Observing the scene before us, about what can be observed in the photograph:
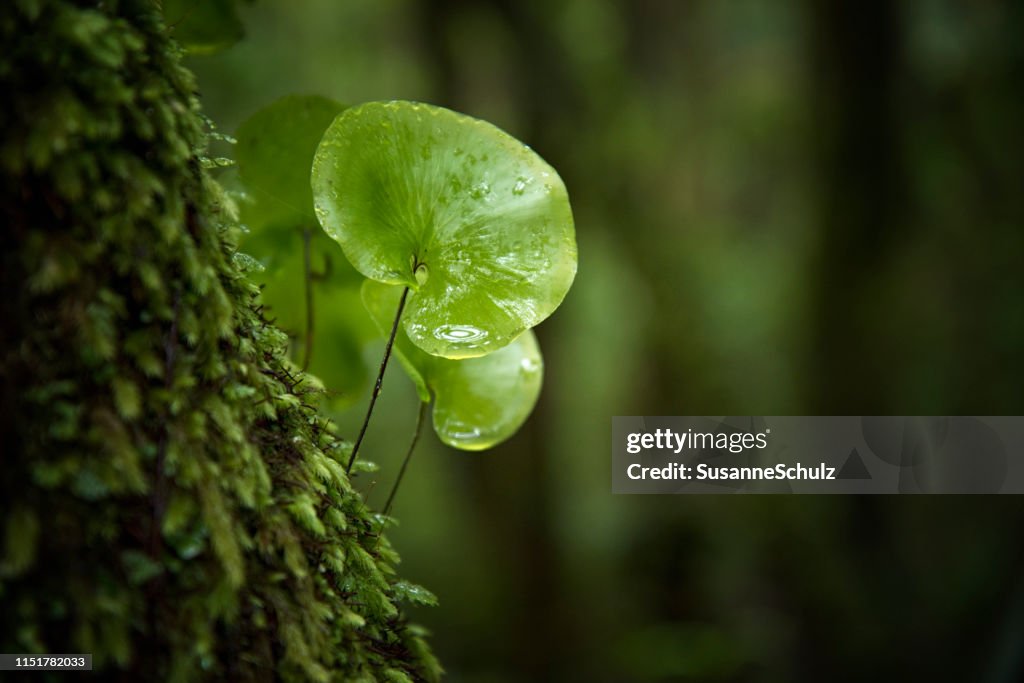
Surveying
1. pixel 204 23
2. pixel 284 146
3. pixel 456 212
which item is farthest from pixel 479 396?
pixel 204 23

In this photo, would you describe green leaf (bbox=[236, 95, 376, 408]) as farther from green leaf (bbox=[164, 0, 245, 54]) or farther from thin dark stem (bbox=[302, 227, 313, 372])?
green leaf (bbox=[164, 0, 245, 54])

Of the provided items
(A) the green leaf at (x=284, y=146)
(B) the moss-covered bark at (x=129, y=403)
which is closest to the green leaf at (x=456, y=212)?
(B) the moss-covered bark at (x=129, y=403)

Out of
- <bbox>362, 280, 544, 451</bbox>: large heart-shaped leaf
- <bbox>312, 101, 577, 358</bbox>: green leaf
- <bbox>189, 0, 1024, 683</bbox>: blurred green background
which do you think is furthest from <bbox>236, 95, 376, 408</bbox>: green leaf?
<bbox>189, 0, 1024, 683</bbox>: blurred green background

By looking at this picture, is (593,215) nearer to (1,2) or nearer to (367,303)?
(367,303)

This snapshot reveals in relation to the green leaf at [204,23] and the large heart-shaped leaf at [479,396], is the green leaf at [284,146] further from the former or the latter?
the large heart-shaped leaf at [479,396]

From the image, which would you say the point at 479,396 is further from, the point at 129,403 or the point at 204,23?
the point at 204,23

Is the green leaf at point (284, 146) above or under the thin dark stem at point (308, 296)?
above

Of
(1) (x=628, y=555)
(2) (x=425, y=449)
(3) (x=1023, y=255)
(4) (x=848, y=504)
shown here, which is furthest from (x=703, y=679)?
(2) (x=425, y=449)
